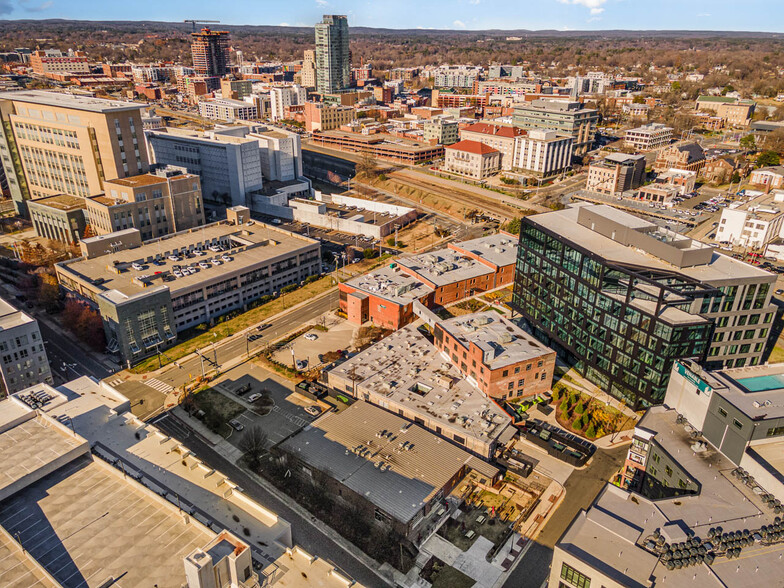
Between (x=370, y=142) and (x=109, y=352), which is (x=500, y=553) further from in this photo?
(x=370, y=142)

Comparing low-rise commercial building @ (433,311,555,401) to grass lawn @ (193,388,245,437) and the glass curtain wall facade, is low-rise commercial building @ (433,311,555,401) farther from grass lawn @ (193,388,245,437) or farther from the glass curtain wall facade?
grass lawn @ (193,388,245,437)

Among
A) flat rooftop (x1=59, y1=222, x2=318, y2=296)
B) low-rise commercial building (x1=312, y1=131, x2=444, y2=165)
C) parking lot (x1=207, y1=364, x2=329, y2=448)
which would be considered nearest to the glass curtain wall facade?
parking lot (x1=207, y1=364, x2=329, y2=448)

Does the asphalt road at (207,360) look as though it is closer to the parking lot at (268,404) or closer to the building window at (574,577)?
the parking lot at (268,404)

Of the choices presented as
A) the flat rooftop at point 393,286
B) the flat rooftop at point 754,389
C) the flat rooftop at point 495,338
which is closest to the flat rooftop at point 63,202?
the flat rooftop at point 393,286

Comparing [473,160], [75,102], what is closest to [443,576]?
[75,102]

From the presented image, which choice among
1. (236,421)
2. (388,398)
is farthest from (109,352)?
(388,398)

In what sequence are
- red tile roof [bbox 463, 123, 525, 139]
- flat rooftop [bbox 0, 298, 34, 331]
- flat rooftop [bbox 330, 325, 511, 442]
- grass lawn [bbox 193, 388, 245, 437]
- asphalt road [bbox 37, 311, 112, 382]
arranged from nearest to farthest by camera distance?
flat rooftop [bbox 330, 325, 511, 442], grass lawn [bbox 193, 388, 245, 437], flat rooftop [bbox 0, 298, 34, 331], asphalt road [bbox 37, 311, 112, 382], red tile roof [bbox 463, 123, 525, 139]

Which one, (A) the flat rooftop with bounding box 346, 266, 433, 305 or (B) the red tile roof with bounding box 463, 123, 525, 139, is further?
(B) the red tile roof with bounding box 463, 123, 525, 139
